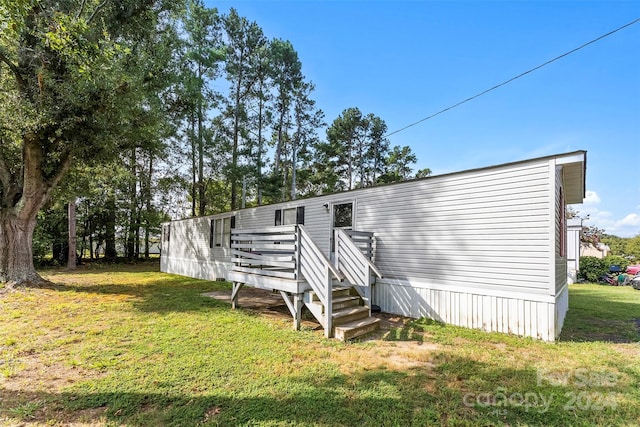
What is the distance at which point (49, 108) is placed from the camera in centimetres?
723

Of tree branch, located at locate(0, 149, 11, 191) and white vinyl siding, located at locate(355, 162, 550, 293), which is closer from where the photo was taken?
white vinyl siding, located at locate(355, 162, 550, 293)

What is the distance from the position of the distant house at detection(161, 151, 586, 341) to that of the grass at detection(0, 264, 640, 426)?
18.1 inches

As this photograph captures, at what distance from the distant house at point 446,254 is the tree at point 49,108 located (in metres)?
5.39

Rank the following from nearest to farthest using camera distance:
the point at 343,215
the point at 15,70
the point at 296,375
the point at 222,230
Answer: the point at 296,375 < the point at 15,70 < the point at 343,215 < the point at 222,230

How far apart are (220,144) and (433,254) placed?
17.1 metres

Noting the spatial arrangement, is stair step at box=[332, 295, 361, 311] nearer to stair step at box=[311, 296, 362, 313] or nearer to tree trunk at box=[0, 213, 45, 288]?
stair step at box=[311, 296, 362, 313]

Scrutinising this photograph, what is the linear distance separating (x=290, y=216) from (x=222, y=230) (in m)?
3.65

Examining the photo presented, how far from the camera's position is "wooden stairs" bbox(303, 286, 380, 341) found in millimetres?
4524

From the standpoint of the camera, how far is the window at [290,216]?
867cm

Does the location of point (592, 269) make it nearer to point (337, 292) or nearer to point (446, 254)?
point (446, 254)

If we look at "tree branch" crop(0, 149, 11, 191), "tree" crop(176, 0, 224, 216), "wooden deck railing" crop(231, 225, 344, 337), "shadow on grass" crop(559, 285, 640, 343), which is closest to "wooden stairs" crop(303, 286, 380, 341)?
"wooden deck railing" crop(231, 225, 344, 337)

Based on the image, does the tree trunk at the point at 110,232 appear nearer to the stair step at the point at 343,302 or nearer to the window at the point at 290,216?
the window at the point at 290,216

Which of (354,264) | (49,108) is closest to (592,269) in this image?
(354,264)

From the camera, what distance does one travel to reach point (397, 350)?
13.5ft
